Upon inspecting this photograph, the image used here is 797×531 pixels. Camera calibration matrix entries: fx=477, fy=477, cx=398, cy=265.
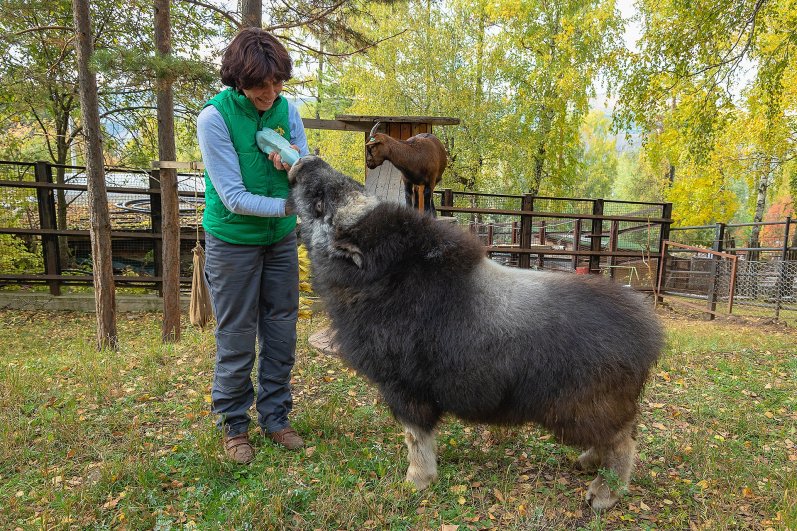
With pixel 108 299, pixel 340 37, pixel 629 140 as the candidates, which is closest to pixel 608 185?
pixel 629 140

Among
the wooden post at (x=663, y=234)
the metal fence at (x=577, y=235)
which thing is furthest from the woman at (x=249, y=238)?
the wooden post at (x=663, y=234)

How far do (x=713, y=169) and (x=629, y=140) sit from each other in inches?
309

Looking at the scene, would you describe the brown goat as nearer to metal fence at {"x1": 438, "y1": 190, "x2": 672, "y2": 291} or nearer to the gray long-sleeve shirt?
the gray long-sleeve shirt

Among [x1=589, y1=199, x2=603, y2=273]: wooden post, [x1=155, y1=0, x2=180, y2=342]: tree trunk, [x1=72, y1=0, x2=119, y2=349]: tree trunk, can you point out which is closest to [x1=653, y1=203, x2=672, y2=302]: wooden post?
[x1=589, y1=199, x2=603, y2=273]: wooden post

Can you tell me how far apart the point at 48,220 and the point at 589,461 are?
11.7 metres

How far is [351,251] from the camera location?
2.78 metres

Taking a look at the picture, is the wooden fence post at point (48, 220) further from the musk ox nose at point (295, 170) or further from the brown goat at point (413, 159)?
the musk ox nose at point (295, 170)

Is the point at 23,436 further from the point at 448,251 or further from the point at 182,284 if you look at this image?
the point at 182,284

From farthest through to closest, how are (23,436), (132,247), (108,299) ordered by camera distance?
(132,247)
(108,299)
(23,436)

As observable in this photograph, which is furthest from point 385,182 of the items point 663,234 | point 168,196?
point 663,234

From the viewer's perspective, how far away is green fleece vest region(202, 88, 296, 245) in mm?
3012

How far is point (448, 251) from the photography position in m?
2.80

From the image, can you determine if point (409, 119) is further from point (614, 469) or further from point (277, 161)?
point (614, 469)

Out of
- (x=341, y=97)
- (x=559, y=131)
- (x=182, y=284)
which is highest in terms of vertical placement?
(x=341, y=97)
